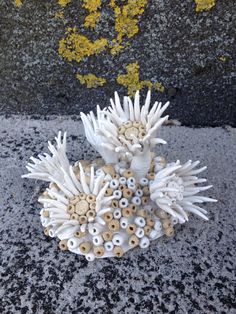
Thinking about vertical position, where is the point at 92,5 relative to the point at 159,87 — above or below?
above

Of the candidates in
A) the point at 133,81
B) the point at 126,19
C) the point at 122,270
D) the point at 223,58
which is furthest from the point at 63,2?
the point at 122,270

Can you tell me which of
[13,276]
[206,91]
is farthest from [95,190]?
[206,91]

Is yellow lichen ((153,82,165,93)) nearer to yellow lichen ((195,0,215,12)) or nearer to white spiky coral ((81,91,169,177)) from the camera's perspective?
yellow lichen ((195,0,215,12))

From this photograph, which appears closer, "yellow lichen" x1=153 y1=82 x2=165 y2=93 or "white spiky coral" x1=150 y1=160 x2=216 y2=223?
"white spiky coral" x1=150 y1=160 x2=216 y2=223

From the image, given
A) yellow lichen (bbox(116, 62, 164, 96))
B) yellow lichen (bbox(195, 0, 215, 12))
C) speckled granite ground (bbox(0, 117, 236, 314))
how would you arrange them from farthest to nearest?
yellow lichen (bbox(116, 62, 164, 96)) → yellow lichen (bbox(195, 0, 215, 12)) → speckled granite ground (bbox(0, 117, 236, 314))

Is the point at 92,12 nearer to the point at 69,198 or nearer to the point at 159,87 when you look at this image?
the point at 159,87

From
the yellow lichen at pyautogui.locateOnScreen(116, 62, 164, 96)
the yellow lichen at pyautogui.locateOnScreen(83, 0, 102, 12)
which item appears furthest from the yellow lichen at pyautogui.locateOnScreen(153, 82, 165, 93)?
the yellow lichen at pyautogui.locateOnScreen(83, 0, 102, 12)

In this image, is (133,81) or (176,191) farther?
(133,81)

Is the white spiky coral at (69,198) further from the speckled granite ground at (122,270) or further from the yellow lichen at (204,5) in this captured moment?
the yellow lichen at (204,5)
